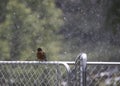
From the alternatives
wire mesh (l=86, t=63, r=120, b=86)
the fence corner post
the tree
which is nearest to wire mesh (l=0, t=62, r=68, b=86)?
the fence corner post

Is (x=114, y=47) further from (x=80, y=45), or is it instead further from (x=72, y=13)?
(x=72, y=13)

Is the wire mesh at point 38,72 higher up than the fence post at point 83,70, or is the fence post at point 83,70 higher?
the fence post at point 83,70

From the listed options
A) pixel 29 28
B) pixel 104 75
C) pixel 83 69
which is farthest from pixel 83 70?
pixel 29 28

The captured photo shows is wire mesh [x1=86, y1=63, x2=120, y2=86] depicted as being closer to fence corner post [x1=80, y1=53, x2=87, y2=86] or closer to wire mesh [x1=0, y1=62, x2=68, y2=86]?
wire mesh [x1=0, y1=62, x2=68, y2=86]

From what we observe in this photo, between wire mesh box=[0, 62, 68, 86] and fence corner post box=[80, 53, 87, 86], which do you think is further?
wire mesh box=[0, 62, 68, 86]

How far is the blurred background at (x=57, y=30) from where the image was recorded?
3.65 metres

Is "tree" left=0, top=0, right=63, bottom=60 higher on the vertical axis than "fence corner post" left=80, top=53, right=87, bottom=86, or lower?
higher

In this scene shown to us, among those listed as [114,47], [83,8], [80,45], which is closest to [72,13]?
[83,8]

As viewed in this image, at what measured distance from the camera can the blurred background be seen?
3.65m

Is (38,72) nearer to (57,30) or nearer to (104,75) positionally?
(104,75)

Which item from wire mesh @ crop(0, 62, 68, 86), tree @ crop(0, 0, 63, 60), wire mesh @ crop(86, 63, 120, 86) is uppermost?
tree @ crop(0, 0, 63, 60)

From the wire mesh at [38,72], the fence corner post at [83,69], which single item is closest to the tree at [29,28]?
the wire mesh at [38,72]

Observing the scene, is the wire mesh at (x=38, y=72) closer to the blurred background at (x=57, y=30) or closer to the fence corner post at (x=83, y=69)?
the fence corner post at (x=83, y=69)

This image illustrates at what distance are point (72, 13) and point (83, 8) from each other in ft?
0.46
